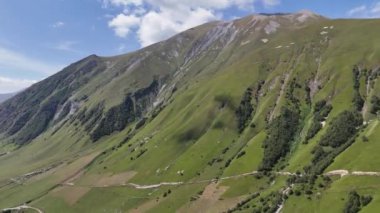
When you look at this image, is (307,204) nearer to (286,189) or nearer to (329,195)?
(329,195)

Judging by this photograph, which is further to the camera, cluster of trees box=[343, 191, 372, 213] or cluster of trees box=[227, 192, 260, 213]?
cluster of trees box=[227, 192, 260, 213]

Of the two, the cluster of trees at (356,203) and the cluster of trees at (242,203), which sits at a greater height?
the cluster of trees at (356,203)

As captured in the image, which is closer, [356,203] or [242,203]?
[356,203]

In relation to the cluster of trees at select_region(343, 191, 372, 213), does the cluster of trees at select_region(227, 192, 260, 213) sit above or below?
below

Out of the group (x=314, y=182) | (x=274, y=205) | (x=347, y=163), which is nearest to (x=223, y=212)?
(x=274, y=205)

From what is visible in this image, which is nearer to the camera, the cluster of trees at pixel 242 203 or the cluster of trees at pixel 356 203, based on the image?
the cluster of trees at pixel 356 203

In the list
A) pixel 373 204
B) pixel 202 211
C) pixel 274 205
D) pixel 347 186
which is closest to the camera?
pixel 373 204

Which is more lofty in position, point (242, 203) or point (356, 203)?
point (356, 203)

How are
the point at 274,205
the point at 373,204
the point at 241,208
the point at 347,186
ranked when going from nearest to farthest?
the point at 373,204, the point at 347,186, the point at 274,205, the point at 241,208
